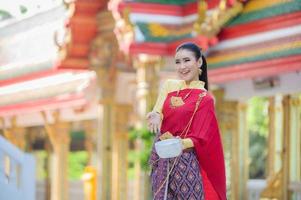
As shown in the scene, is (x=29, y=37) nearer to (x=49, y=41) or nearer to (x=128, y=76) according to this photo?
(x=49, y=41)

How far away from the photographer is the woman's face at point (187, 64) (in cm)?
584

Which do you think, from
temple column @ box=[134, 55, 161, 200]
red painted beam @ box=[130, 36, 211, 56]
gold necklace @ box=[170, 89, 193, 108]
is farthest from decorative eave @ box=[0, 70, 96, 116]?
gold necklace @ box=[170, 89, 193, 108]

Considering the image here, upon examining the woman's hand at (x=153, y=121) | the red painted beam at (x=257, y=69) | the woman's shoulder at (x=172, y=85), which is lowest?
the woman's hand at (x=153, y=121)

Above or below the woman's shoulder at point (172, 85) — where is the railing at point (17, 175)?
below

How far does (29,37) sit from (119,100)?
555 cm

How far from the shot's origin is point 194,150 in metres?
5.80

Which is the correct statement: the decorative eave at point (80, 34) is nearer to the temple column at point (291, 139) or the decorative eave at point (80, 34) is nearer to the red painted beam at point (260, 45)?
the red painted beam at point (260, 45)

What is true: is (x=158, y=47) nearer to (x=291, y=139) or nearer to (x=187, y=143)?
(x=291, y=139)

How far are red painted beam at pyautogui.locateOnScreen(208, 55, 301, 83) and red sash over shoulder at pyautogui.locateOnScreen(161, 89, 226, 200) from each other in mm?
5165

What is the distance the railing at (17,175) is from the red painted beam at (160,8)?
3539 millimetres

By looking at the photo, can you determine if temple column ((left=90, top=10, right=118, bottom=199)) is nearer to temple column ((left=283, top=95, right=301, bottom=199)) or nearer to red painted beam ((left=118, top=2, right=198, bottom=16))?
red painted beam ((left=118, top=2, right=198, bottom=16))

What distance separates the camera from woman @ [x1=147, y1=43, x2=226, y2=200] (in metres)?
5.77

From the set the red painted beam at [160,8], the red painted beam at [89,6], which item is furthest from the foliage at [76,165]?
the red painted beam at [160,8]

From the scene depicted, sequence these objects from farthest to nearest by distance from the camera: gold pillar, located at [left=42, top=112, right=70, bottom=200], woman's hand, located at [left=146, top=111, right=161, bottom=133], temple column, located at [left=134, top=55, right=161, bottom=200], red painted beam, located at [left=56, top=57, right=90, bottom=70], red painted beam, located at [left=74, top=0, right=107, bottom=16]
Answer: gold pillar, located at [left=42, top=112, right=70, bottom=200] → red painted beam, located at [left=56, top=57, right=90, bottom=70] → red painted beam, located at [left=74, top=0, right=107, bottom=16] → temple column, located at [left=134, top=55, right=161, bottom=200] → woman's hand, located at [left=146, top=111, right=161, bottom=133]
